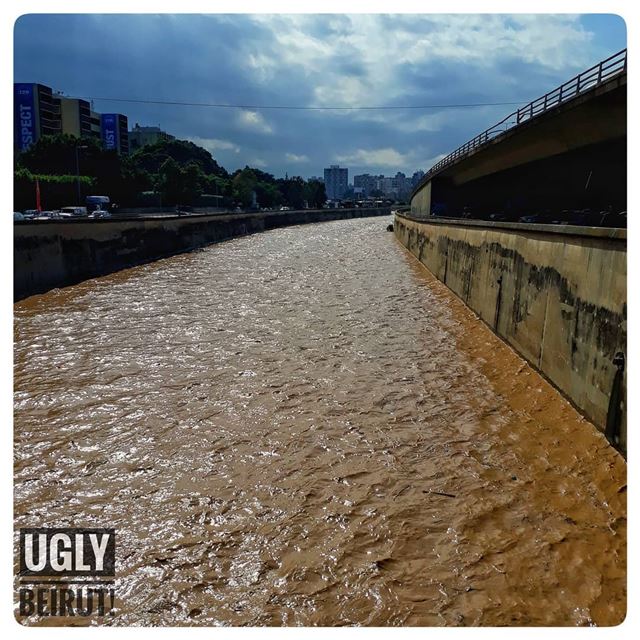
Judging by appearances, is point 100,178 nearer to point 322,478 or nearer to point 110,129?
point 110,129

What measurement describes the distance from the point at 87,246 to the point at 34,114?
10821 cm

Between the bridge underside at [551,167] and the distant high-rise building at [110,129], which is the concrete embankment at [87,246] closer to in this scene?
the bridge underside at [551,167]

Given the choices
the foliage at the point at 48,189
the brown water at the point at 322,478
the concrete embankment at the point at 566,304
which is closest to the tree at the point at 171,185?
the foliage at the point at 48,189

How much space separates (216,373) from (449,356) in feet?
14.5

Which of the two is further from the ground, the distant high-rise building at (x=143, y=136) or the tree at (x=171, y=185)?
the distant high-rise building at (x=143, y=136)

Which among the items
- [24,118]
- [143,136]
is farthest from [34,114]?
[143,136]

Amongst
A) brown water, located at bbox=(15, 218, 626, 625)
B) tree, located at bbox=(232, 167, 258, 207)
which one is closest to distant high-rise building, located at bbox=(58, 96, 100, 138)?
tree, located at bbox=(232, 167, 258, 207)

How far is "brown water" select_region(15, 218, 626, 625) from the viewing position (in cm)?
373

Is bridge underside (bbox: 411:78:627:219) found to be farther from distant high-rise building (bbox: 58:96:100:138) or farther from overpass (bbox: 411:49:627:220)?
distant high-rise building (bbox: 58:96:100:138)

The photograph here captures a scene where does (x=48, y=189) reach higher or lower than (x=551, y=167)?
higher

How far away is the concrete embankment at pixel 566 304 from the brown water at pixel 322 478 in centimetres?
43

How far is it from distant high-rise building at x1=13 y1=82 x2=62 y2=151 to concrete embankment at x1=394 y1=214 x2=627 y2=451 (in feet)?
324

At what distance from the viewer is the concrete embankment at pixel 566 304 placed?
225 inches

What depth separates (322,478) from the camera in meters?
5.29
